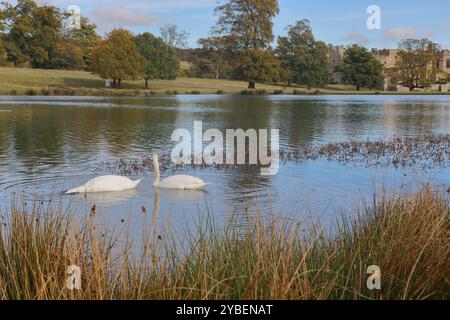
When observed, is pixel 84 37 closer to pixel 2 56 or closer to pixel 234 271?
pixel 2 56

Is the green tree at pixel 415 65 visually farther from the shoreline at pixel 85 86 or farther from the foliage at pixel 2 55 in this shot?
the foliage at pixel 2 55

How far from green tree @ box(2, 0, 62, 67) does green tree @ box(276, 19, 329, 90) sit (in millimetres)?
→ 38086

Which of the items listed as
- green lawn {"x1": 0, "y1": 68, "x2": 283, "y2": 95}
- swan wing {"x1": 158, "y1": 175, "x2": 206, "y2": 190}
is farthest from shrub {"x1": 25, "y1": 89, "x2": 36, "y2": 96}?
swan wing {"x1": 158, "y1": 175, "x2": 206, "y2": 190}

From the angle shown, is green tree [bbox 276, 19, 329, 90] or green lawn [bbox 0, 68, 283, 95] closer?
green lawn [bbox 0, 68, 283, 95]

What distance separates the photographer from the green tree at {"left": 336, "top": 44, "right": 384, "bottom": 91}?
339 feet

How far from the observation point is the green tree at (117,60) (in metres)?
75.2

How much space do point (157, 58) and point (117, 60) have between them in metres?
10.4

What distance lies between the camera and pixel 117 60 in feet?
250
